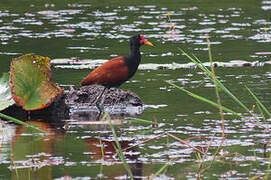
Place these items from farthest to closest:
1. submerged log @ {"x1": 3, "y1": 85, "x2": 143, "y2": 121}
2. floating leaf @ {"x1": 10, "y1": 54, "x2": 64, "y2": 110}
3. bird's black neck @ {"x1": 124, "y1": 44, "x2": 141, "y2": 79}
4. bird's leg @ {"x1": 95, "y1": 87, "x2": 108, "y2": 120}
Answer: bird's black neck @ {"x1": 124, "y1": 44, "x2": 141, "y2": 79}
bird's leg @ {"x1": 95, "y1": 87, "x2": 108, "y2": 120}
submerged log @ {"x1": 3, "y1": 85, "x2": 143, "y2": 121}
floating leaf @ {"x1": 10, "y1": 54, "x2": 64, "y2": 110}

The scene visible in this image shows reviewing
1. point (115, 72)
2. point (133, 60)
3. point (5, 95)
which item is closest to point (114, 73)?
point (115, 72)

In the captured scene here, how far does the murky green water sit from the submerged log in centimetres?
34

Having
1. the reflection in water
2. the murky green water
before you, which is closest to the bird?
the murky green water

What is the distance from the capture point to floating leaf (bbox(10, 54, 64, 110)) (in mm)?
8945

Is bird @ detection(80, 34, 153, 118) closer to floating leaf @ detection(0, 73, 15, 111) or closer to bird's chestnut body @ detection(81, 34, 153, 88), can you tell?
bird's chestnut body @ detection(81, 34, 153, 88)

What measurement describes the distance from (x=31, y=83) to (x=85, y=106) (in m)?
0.97

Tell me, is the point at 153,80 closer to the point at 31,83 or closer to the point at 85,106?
the point at 85,106

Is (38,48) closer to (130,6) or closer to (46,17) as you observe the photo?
(46,17)

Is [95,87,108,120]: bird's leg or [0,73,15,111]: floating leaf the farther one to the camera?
[95,87,108,120]: bird's leg

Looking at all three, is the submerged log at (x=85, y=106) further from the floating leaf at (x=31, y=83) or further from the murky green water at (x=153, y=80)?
the murky green water at (x=153, y=80)

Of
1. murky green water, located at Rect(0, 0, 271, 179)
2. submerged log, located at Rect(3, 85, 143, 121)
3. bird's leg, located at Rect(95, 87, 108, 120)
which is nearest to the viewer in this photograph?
murky green water, located at Rect(0, 0, 271, 179)

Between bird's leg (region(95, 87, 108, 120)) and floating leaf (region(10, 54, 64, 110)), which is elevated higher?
floating leaf (region(10, 54, 64, 110))

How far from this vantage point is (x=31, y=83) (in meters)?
9.04

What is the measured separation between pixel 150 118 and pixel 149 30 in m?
8.23
